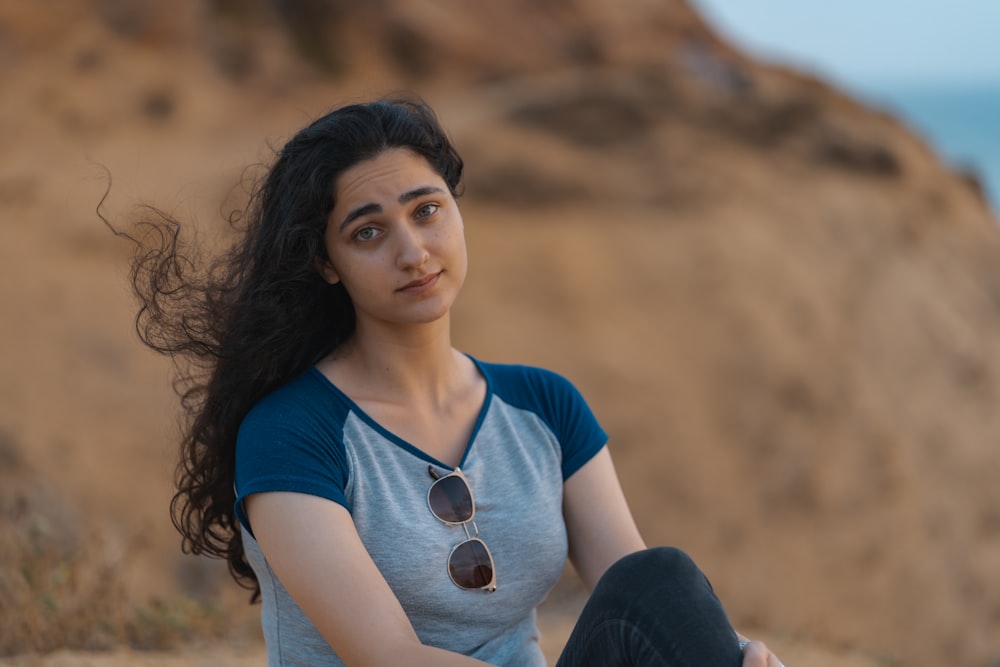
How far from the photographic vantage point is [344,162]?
2326mm

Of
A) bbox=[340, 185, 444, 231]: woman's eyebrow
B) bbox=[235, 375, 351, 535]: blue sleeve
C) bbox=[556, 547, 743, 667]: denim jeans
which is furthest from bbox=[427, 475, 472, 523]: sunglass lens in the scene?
bbox=[340, 185, 444, 231]: woman's eyebrow

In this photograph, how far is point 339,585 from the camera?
209 centimetres

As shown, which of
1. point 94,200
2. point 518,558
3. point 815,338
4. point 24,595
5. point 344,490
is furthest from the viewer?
point 815,338

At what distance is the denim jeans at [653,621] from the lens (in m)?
2.11

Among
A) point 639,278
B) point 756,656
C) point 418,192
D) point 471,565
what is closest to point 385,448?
point 471,565

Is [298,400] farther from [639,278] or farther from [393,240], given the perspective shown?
[639,278]

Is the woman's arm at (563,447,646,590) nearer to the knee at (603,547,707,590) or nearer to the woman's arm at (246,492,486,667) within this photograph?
the knee at (603,547,707,590)

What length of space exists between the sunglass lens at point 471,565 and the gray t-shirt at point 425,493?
0.02 meters

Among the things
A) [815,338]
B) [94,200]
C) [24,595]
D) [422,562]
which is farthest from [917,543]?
[422,562]

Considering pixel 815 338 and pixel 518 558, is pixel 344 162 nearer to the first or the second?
pixel 518 558

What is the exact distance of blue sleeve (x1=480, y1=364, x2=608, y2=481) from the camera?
→ 8.30 ft

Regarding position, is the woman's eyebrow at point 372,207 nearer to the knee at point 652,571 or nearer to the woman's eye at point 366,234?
the woman's eye at point 366,234

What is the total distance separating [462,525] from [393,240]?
0.56m

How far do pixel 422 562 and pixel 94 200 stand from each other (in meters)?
8.73
